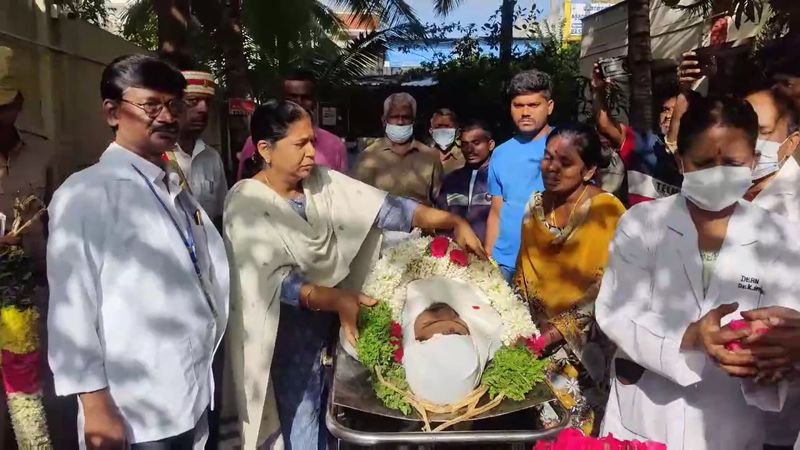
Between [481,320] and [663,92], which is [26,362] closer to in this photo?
[481,320]

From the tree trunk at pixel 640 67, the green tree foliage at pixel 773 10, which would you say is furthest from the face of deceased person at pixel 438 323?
the tree trunk at pixel 640 67

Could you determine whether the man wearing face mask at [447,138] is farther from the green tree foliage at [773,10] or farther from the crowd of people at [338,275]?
the crowd of people at [338,275]

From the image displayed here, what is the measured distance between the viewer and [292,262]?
3309 millimetres

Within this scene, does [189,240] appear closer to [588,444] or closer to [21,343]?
[21,343]

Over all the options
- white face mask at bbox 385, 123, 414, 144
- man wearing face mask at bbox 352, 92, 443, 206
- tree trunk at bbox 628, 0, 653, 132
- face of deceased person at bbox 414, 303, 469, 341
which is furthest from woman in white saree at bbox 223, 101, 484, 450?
tree trunk at bbox 628, 0, 653, 132

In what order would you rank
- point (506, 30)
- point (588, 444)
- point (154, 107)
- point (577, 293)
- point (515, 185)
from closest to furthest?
point (588, 444), point (154, 107), point (577, 293), point (515, 185), point (506, 30)

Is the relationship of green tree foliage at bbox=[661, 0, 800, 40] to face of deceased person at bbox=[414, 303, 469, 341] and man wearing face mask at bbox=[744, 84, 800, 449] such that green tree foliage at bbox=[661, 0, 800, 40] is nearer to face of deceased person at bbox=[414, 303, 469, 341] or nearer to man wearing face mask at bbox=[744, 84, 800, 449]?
man wearing face mask at bbox=[744, 84, 800, 449]

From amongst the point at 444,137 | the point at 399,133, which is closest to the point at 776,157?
the point at 399,133

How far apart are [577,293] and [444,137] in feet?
10.6

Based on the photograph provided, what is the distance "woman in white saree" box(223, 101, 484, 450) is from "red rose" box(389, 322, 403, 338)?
14cm

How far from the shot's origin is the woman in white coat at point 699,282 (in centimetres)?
232

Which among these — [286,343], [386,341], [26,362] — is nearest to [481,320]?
[386,341]

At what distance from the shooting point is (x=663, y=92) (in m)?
5.11

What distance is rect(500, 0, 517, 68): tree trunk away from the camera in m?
14.7
